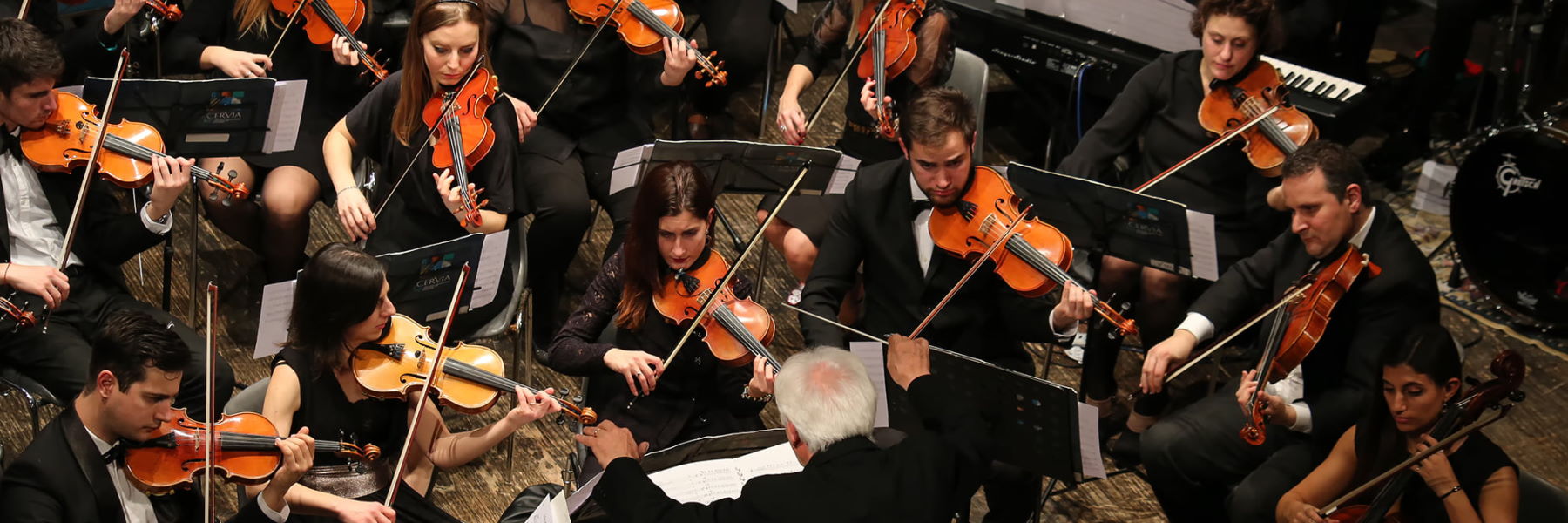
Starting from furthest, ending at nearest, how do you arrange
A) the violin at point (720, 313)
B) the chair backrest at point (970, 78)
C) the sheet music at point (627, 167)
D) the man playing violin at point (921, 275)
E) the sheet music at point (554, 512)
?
the chair backrest at point (970, 78) < the sheet music at point (627, 167) < the man playing violin at point (921, 275) < the violin at point (720, 313) < the sheet music at point (554, 512)

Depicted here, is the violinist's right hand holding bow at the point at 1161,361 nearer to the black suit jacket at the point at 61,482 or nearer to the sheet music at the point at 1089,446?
the sheet music at the point at 1089,446

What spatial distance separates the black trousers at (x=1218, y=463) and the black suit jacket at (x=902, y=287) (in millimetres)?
390

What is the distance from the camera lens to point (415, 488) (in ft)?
10.8

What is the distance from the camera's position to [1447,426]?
3004mm

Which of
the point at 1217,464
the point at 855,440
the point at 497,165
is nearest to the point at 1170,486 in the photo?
the point at 1217,464

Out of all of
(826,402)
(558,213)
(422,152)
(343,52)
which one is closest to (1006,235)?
(826,402)

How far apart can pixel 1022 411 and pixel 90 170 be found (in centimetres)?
216

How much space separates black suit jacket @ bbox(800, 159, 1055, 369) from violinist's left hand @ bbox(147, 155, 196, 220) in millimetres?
1518

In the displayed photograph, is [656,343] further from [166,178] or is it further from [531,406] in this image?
[166,178]

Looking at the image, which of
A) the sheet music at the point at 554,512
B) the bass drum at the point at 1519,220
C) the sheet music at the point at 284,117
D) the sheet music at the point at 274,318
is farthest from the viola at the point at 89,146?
the bass drum at the point at 1519,220

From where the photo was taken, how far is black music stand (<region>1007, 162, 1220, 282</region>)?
3555mm

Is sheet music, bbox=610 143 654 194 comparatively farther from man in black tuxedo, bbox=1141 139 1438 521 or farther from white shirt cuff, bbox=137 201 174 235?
man in black tuxedo, bbox=1141 139 1438 521

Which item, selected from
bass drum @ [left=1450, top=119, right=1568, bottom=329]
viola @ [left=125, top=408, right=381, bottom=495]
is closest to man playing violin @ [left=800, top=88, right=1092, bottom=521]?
viola @ [left=125, top=408, right=381, bottom=495]

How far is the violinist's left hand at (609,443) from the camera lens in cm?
290
